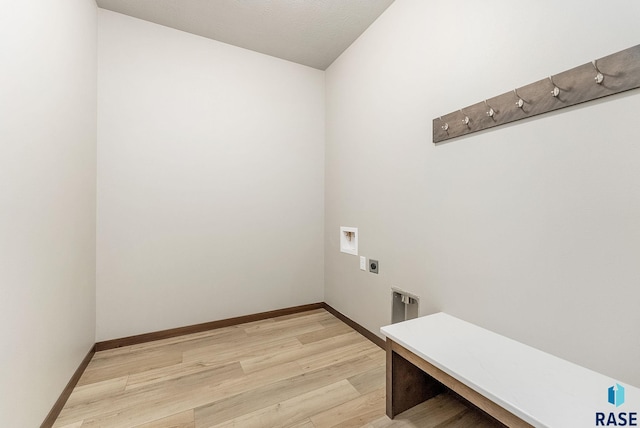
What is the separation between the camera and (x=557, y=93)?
1067 mm

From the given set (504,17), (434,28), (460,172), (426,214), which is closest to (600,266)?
(460,172)

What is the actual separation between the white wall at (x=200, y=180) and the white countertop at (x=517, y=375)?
5.23ft

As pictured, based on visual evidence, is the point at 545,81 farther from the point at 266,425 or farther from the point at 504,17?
the point at 266,425

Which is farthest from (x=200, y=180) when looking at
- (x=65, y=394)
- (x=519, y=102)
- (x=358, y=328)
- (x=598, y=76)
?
(x=598, y=76)

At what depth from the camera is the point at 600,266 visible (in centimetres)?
97

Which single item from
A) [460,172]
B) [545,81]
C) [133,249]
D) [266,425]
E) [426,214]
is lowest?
[266,425]

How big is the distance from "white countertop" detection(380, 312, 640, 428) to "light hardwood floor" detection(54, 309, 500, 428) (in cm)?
47

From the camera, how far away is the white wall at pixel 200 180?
206 cm

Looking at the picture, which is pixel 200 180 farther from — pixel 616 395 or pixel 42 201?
pixel 616 395

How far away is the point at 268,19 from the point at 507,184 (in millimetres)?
2153

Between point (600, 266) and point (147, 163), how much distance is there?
287 centimetres

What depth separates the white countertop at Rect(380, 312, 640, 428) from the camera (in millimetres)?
835

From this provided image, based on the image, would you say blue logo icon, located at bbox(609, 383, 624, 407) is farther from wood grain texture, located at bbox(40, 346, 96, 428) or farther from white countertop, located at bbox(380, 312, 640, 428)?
wood grain texture, located at bbox(40, 346, 96, 428)

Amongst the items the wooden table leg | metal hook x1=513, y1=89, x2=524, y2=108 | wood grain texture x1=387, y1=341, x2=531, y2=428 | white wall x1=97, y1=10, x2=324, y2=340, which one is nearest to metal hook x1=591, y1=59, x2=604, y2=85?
metal hook x1=513, y1=89, x2=524, y2=108
